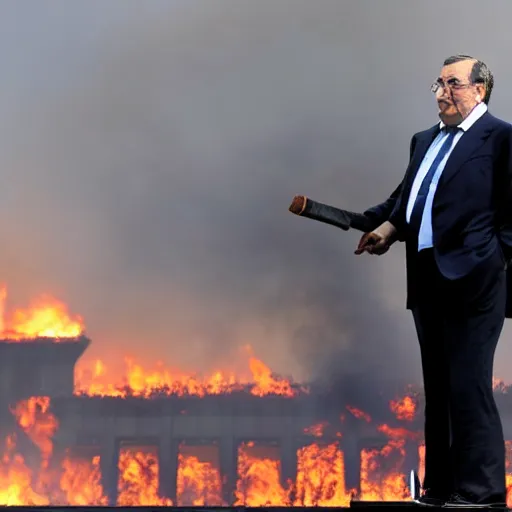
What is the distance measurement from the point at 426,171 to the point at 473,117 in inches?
13.1

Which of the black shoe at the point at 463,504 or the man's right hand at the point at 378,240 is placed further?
the man's right hand at the point at 378,240

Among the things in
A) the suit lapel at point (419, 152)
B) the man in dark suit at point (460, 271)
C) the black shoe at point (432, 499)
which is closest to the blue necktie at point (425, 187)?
the man in dark suit at point (460, 271)

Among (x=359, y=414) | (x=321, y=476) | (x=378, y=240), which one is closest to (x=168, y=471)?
(x=321, y=476)

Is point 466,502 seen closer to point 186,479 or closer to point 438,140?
point 438,140

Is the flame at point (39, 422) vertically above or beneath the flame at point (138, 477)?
above

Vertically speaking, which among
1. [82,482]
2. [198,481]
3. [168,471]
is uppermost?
[168,471]

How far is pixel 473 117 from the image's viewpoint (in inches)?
159

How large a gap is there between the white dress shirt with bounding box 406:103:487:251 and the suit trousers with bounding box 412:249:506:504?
8 centimetres

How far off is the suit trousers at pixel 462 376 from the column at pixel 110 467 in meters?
49.0

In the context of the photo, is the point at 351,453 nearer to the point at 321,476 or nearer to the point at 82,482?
the point at 321,476

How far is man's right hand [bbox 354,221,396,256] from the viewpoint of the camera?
161 inches

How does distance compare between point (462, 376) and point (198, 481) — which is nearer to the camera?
point (462, 376)

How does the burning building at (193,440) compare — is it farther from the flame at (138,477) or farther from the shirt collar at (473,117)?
the shirt collar at (473,117)

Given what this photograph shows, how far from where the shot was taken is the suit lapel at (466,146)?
3922 mm
